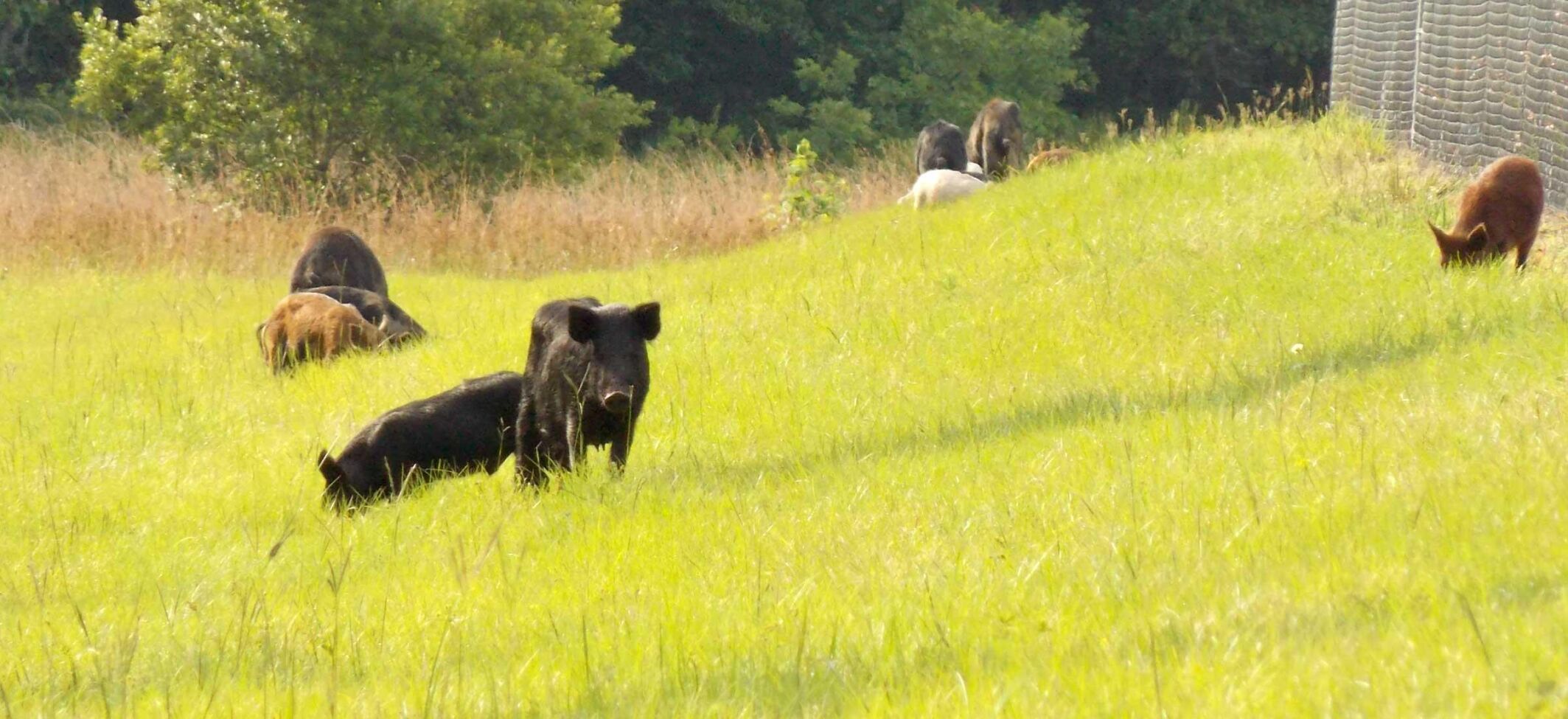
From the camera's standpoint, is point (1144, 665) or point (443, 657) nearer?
point (1144, 665)

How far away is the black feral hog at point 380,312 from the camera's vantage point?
11.8 m

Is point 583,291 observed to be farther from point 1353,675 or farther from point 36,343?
point 1353,675

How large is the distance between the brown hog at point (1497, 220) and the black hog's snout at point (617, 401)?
4.95m

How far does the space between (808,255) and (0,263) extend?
31.7 feet

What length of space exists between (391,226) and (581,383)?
43.4 ft

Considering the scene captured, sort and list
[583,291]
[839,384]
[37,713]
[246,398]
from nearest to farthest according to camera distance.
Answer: [37,713]
[839,384]
[246,398]
[583,291]

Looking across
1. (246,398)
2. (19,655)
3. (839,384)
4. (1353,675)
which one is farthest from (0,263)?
(1353,675)

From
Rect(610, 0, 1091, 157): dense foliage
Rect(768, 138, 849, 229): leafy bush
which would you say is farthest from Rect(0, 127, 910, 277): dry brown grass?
Rect(610, 0, 1091, 157): dense foliage

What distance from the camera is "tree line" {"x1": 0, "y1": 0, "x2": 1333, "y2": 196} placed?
20844 millimetres

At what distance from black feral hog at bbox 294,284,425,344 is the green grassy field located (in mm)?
284

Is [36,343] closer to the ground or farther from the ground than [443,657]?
closer to the ground

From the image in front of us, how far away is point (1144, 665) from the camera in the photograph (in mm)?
3859

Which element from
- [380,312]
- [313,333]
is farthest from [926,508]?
[380,312]

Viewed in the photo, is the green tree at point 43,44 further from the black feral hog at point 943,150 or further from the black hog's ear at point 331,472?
the black hog's ear at point 331,472
